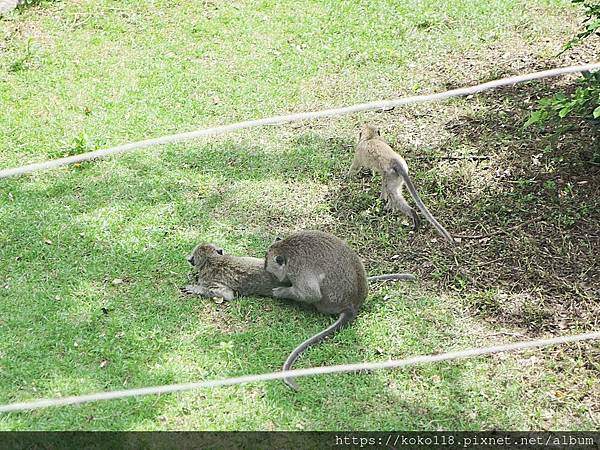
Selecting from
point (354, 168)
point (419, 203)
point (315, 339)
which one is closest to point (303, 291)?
point (315, 339)

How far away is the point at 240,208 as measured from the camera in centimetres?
694

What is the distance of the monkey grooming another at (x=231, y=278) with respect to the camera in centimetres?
588

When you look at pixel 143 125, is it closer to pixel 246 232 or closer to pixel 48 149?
pixel 48 149

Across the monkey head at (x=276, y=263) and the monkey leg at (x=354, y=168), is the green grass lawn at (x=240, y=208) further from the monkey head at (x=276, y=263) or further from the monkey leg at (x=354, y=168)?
the monkey head at (x=276, y=263)

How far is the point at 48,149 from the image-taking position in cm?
778

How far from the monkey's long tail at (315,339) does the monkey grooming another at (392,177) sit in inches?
47.9

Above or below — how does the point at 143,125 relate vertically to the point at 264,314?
above

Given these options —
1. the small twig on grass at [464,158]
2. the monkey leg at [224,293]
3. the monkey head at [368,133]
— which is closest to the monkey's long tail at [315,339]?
the monkey leg at [224,293]

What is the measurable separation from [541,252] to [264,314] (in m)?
2.22

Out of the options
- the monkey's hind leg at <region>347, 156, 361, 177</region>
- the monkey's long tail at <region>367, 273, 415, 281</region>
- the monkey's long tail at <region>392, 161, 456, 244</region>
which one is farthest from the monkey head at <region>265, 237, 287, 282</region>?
the monkey's hind leg at <region>347, 156, 361, 177</region>

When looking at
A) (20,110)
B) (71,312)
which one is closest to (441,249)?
(71,312)

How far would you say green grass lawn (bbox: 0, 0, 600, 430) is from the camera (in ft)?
16.5

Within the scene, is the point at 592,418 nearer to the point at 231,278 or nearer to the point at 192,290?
Answer: the point at 231,278

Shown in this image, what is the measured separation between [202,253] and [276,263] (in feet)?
2.10
